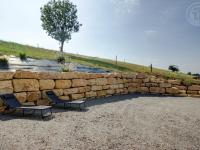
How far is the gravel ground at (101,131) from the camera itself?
187 inches

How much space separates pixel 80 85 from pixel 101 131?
4.74 meters

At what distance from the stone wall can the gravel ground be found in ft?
3.54

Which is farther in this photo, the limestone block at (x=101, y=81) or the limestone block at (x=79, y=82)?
the limestone block at (x=101, y=81)

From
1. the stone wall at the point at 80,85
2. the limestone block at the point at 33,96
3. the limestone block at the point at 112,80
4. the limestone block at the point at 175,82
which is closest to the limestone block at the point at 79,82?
the stone wall at the point at 80,85

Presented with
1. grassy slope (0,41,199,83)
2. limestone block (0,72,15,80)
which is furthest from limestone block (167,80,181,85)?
limestone block (0,72,15,80)

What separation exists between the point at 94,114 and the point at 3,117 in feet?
8.77

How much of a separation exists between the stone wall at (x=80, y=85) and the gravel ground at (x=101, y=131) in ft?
3.54

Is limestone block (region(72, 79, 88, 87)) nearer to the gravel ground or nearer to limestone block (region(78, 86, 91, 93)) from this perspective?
limestone block (region(78, 86, 91, 93))

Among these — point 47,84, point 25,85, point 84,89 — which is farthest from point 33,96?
point 84,89

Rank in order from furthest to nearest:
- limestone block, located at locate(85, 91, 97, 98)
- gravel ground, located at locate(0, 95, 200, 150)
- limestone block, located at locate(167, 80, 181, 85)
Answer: limestone block, located at locate(167, 80, 181, 85), limestone block, located at locate(85, 91, 97, 98), gravel ground, located at locate(0, 95, 200, 150)

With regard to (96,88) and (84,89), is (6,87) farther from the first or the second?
(96,88)

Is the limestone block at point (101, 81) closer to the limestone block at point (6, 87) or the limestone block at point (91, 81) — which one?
the limestone block at point (91, 81)

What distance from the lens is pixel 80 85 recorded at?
10328 mm

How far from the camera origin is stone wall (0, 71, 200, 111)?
7.75 m
